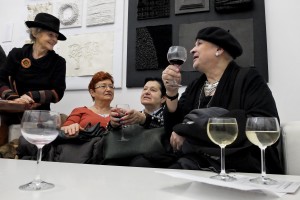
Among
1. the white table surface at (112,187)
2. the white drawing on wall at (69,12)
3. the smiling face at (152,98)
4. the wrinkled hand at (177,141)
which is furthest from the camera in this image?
the white drawing on wall at (69,12)

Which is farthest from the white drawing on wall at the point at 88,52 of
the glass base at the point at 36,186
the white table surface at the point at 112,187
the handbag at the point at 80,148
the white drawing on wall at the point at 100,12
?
A: the glass base at the point at 36,186

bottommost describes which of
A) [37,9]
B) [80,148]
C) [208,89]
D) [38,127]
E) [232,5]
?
[80,148]

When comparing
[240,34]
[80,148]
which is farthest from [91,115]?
[240,34]

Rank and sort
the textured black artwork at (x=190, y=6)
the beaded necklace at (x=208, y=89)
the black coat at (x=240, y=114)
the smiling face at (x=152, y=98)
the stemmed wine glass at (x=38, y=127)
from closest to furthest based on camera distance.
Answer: the stemmed wine glass at (x=38, y=127) → the black coat at (x=240, y=114) → the beaded necklace at (x=208, y=89) → the smiling face at (x=152, y=98) → the textured black artwork at (x=190, y=6)

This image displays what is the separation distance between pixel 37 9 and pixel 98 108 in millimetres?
1526

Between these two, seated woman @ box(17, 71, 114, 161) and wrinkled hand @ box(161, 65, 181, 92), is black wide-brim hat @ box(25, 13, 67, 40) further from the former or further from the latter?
wrinkled hand @ box(161, 65, 181, 92)

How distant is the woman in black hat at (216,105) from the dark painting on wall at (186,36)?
0.60 meters

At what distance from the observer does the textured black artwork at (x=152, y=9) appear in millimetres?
2545

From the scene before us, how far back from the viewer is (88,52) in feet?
9.21

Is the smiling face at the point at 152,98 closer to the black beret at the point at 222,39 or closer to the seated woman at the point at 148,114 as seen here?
the seated woman at the point at 148,114

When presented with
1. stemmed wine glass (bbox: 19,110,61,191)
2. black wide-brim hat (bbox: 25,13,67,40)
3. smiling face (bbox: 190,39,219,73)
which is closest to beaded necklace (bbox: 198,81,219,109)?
smiling face (bbox: 190,39,219,73)

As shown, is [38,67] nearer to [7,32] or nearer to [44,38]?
[44,38]

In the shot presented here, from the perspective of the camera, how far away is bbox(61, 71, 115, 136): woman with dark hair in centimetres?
212

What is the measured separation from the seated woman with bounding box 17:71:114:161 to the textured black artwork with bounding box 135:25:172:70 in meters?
0.40
